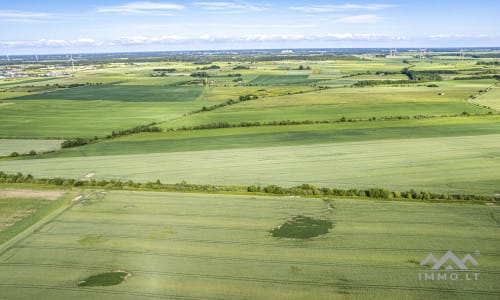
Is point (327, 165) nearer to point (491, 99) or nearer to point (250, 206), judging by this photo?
point (250, 206)

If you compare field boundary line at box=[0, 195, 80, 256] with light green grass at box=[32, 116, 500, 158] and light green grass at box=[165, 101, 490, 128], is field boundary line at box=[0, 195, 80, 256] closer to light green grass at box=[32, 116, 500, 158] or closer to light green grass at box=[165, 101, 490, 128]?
light green grass at box=[32, 116, 500, 158]

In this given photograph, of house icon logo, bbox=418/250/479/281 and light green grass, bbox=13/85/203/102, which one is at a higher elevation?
light green grass, bbox=13/85/203/102

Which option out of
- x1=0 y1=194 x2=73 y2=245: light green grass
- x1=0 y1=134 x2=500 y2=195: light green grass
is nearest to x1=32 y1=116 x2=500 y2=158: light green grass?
x1=0 y1=134 x2=500 y2=195: light green grass

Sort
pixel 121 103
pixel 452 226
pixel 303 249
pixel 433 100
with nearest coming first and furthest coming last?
pixel 303 249 → pixel 452 226 → pixel 433 100 → pixel 121 103

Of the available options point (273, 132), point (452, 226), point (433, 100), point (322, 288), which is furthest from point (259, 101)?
point (322, 288)

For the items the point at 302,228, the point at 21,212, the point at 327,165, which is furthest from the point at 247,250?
the point at 327,165

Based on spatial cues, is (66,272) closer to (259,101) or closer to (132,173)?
(132,173)
